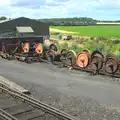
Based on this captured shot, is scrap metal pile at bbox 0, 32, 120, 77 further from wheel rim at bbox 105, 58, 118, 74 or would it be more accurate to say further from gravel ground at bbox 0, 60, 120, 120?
gravel ground at bbox 0, 60, 120, 120

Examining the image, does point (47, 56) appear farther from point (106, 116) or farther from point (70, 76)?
→ point (106, 116)

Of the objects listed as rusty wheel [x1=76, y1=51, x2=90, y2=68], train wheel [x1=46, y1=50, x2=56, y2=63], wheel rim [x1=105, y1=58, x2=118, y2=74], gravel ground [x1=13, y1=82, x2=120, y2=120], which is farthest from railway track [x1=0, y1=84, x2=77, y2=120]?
train wheel [x1=46, y1=50, x2=56, y2=63]

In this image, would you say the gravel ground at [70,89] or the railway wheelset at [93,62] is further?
the railway wheelset at [93,62]

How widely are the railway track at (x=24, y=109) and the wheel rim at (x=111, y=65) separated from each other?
6.40 m

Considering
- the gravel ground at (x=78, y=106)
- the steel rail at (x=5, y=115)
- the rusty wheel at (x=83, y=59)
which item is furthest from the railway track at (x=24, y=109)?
the rusty wheel at (x=83, y=59)

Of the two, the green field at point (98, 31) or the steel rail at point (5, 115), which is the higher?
the steel rail at point (5, 115)

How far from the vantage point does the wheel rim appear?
54.4 ft

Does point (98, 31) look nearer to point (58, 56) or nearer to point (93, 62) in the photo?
point (58, 56)

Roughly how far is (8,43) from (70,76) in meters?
10.7

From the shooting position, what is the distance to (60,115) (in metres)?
9.16

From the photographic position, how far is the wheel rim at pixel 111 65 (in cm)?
1659

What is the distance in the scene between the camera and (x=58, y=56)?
21.6m

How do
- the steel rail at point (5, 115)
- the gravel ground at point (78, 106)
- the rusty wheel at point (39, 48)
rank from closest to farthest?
the steel rail at point (5, 115), the gravel ground at point (78, 106), the rusty wheel at point (39, 48)

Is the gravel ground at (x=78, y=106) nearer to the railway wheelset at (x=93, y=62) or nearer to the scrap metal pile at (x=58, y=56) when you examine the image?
the railway wheelset at (x=93, y=62)
